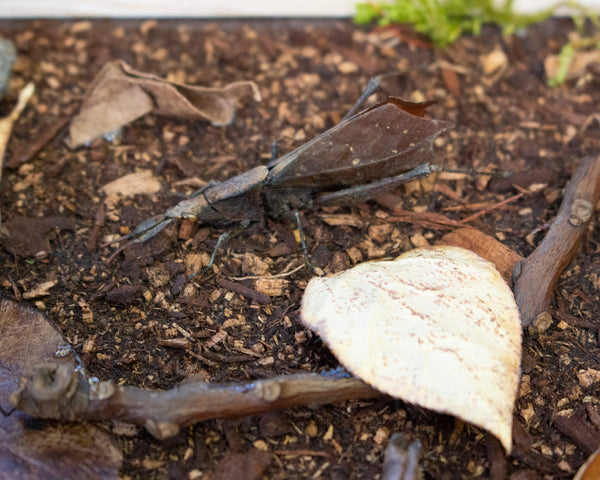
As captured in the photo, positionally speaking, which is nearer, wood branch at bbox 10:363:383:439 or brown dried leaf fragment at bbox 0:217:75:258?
wood branch at bbox 10:363:383:439

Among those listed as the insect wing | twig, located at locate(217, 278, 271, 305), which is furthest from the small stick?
twig, located at locate(217, 278, 271, 305)

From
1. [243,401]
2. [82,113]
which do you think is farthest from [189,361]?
[82,113]

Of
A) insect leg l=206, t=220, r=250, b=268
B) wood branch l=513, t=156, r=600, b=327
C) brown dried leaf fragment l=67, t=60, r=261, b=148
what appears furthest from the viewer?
brown dried leaf fragment l=67, t=60, r=261, b=148

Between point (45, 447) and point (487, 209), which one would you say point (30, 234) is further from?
point (487, 209)

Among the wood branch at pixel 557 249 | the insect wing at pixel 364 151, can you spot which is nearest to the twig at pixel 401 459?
the wood branch at pixel 557 249

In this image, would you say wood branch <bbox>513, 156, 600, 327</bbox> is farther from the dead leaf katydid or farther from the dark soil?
the dead leaf katydid

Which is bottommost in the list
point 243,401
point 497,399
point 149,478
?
point 149,478

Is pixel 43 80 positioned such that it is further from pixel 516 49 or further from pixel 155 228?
pixel 516 49
